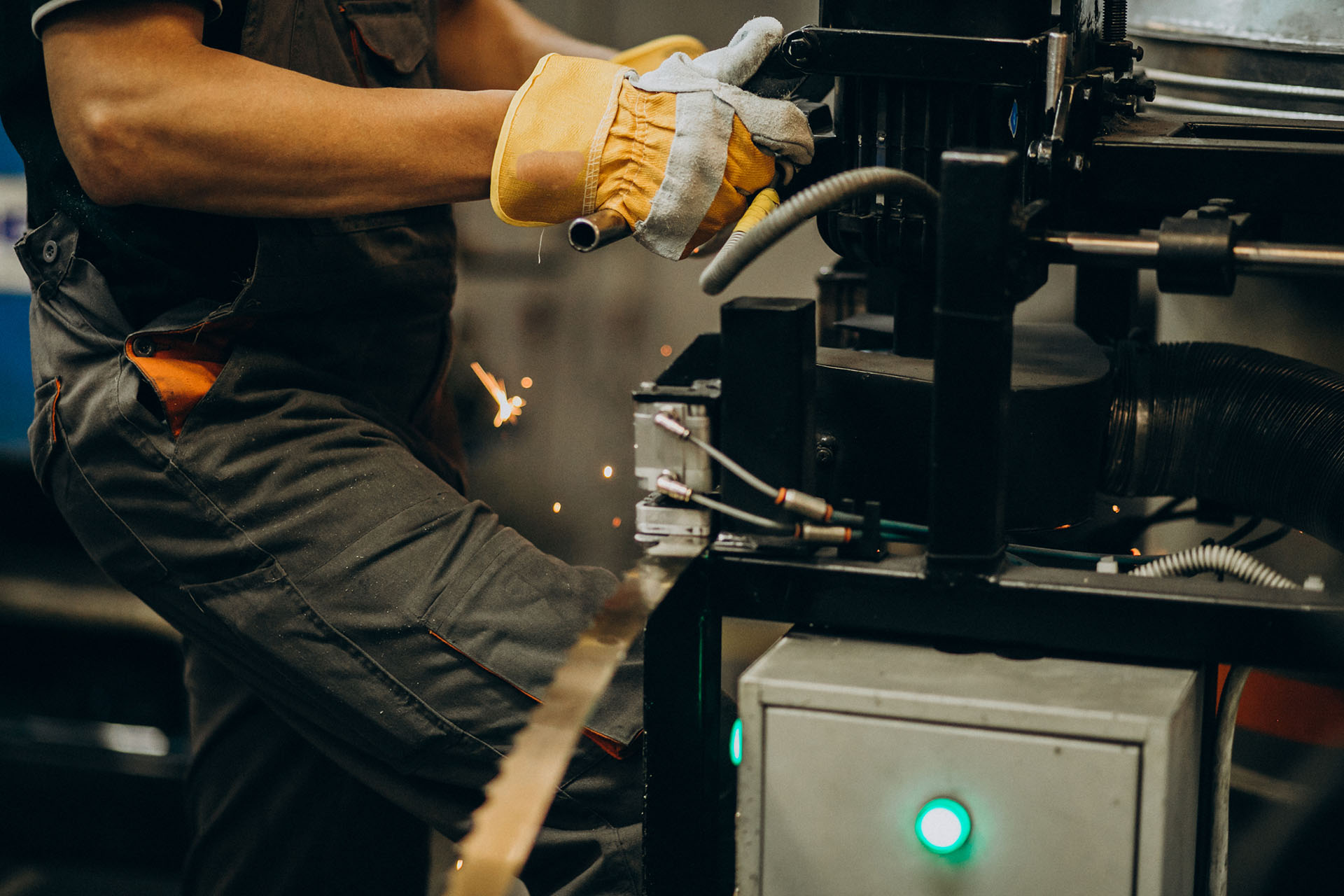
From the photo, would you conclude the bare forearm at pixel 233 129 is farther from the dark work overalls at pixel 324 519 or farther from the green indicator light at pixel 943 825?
the green indicator light at pixel 943 825

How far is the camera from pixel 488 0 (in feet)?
5.78

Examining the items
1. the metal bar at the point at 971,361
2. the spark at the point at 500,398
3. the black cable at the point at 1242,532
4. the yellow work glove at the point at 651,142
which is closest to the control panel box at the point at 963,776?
the metal bar at the point at 971,361

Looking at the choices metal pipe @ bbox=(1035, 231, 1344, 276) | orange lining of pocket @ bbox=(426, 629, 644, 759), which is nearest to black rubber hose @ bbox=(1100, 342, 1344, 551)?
metal pipe @ bbox=(1035, 231, 1344, 276)

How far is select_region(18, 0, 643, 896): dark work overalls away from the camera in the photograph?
3.85ft

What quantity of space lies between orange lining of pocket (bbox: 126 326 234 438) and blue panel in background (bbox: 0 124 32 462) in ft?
3.99

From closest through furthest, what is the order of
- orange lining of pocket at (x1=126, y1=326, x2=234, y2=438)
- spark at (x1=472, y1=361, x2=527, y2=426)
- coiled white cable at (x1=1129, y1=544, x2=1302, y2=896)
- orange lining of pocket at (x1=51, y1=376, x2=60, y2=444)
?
coiled white cable at (x1=1129, y1=544, x2=1302, y2=896)
orange lining of pocket at (x1=126, y1=326, x2=234, y2=438)
orange lining of pocket at (x1=51, y1=376, x2=60, y2=444)
spark at (x1=472, y1=361, x2=527, y2=426)

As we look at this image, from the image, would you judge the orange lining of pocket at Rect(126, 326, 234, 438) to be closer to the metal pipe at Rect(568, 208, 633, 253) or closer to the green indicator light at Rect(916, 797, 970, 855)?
the metal pipe at Rect(568, 208, 633, 253)

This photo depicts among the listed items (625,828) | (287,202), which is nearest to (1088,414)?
(625,828)

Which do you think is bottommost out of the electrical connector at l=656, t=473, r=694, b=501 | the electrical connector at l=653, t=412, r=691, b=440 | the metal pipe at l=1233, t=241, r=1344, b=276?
the electrical connector at l=656, t=473, r=694, b=501

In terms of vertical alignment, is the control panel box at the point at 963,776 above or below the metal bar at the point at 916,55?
below

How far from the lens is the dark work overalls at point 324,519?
1175 millimetres

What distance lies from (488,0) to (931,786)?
1349mm

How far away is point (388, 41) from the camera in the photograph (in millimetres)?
1387

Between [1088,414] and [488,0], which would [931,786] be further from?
[488,0]
